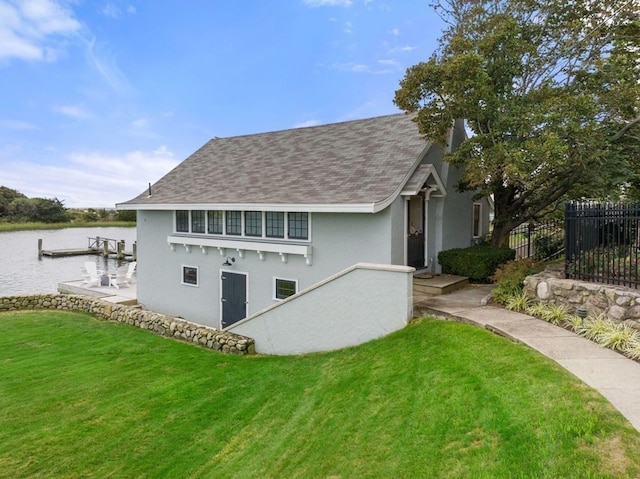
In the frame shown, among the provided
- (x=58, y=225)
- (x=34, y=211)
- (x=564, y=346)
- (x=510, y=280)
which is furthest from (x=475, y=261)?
(x=34, y=211)

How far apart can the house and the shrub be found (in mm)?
404

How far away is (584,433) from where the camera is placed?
11.7 ft

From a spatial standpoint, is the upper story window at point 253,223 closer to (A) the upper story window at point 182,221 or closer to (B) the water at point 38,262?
(A) the upper story window at point 182,221

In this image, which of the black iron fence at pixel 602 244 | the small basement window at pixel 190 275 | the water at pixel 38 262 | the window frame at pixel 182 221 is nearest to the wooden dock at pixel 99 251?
the water at pixel 38 262

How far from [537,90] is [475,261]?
4.48 meters

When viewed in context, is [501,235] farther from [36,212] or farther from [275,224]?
[36,212]

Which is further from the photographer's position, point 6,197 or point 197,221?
point 6,197

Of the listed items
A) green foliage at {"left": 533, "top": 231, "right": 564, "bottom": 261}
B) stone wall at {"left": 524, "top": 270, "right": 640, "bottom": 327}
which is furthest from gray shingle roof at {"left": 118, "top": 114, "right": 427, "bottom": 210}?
green foliage at {"left": 533, "top": 231, "right": 564, "bottom": 261}

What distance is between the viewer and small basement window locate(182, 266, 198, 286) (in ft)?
46.0

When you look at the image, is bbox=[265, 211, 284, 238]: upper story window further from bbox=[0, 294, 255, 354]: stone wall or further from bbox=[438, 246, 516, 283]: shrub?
bbox=[438, 246, 516, 283]: shrub

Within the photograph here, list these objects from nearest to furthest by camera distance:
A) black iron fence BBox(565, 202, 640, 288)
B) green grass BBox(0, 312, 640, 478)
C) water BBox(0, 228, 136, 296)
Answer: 1. green grass BBox(0, 312, 640, 478)
2. black iron fence BBox(565, 202, 640, 288)
3. water BBox(0, 228, 136, 296)

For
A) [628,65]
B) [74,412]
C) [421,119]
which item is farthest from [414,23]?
[74,412]

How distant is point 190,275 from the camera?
14.2m

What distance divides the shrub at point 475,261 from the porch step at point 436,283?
0.26 m
